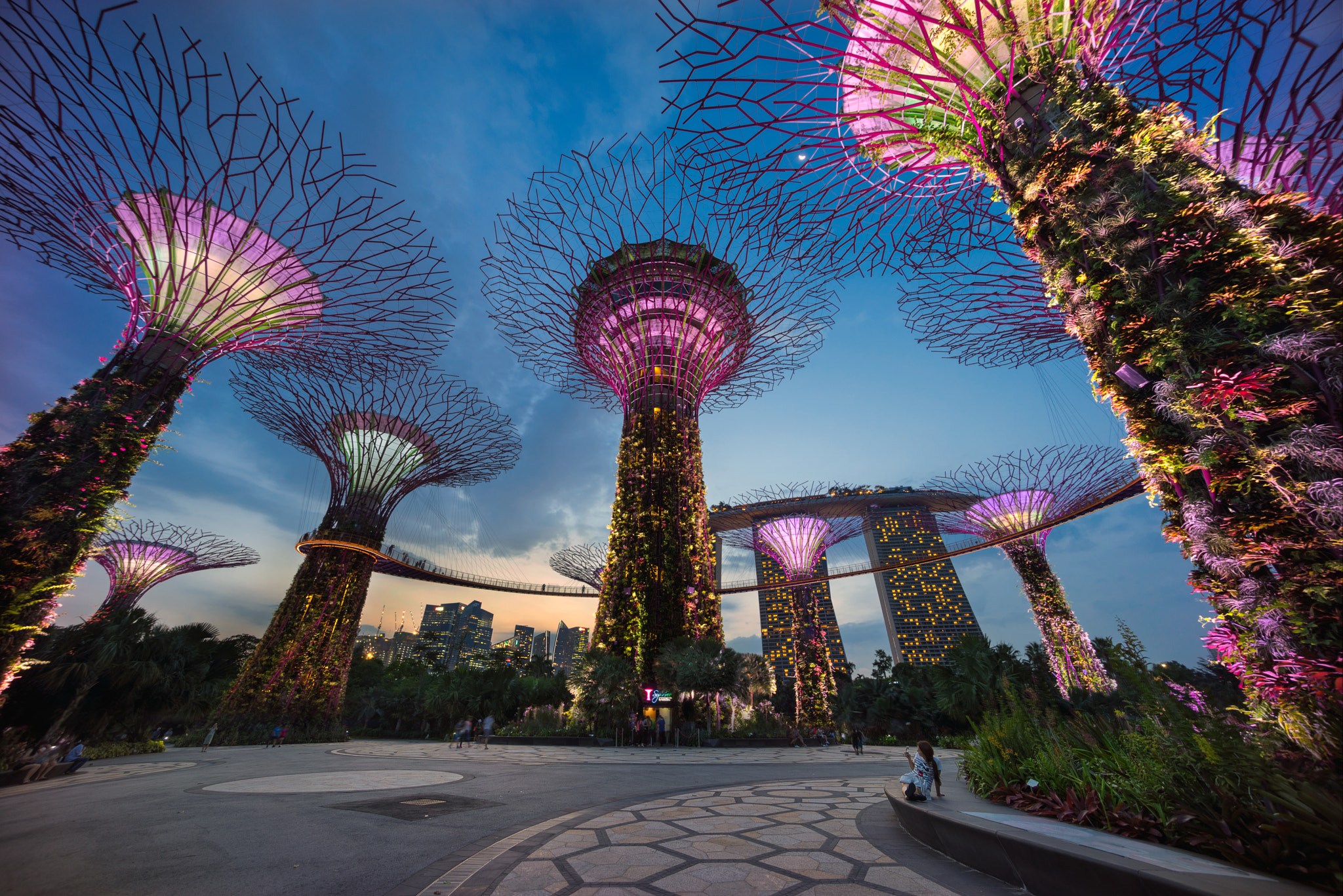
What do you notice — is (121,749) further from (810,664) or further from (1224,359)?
(810,664)

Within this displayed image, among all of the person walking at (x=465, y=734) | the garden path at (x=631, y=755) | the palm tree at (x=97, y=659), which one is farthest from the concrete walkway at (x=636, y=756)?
the palm tree at (x=97, y=659)

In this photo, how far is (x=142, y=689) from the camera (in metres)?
13.7

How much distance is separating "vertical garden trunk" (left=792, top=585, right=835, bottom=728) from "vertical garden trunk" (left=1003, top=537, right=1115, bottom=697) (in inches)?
439

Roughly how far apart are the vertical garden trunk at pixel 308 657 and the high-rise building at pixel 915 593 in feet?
287

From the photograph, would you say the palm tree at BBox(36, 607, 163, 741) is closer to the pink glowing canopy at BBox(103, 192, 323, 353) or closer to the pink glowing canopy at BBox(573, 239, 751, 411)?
the pink glowing canopy at BBox(103, 192, 323, 353)

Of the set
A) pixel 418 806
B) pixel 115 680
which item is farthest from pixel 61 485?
pixel 115 680

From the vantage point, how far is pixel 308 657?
21.6 m

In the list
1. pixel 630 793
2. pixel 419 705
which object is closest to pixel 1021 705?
pixel 630 793

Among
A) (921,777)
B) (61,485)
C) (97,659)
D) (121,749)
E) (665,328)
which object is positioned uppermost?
(665,328)

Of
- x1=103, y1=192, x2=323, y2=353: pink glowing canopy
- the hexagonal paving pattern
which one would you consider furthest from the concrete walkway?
x1=103, y1=192, x2=323, y2=353: pink glowing canopy

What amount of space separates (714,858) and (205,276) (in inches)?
515

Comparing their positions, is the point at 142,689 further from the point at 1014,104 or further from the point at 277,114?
the point at 1014,104

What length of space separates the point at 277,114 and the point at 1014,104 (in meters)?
10.2

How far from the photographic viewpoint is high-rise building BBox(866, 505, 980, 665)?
93562 mm
